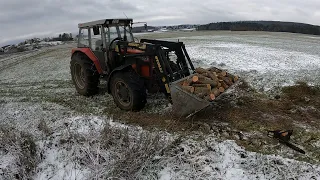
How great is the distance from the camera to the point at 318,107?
24.6 feet

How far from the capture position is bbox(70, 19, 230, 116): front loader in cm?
684

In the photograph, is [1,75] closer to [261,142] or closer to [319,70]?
[261,142]

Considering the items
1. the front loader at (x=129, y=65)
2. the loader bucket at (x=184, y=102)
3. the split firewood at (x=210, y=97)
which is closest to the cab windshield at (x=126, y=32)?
the front loader at (x=129, y=65)

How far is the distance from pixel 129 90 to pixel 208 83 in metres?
1.92

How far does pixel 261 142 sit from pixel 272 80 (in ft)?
16.9

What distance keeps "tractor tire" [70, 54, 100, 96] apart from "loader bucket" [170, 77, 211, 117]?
3.14 meters

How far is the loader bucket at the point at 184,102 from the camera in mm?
6338

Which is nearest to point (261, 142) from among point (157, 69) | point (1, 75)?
point (157, 69)

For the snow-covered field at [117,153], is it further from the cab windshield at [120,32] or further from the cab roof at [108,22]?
the cab roof at [108,22]

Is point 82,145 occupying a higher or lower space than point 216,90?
lower

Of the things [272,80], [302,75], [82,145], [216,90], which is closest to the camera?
[82,145]

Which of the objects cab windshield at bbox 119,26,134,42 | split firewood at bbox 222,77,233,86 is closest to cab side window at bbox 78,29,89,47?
cab windshield at bbox 119,26,134,42

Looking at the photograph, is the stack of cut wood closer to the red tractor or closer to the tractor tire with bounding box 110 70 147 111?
the red tractor

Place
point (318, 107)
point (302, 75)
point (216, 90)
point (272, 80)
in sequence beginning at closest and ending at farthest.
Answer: point (216, 90) → point (318, 107) → point (272, 80) → point (302, 75)
